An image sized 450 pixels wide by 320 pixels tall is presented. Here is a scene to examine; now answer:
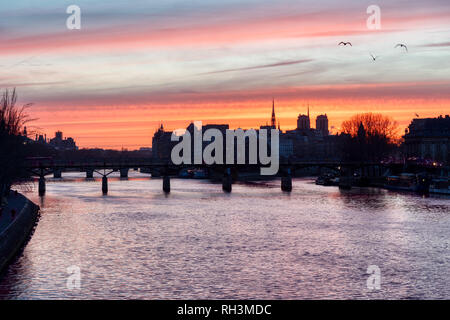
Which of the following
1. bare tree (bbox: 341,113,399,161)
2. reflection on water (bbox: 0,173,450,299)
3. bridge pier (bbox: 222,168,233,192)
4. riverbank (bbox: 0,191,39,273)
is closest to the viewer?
reflection on water (bbox: 0,173,450,299)

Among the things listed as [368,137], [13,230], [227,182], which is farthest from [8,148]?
[368,137]

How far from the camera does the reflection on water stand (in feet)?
108

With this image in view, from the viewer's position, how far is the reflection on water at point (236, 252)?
108ft

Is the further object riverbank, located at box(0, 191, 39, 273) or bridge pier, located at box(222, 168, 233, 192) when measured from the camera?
bridge pier, located at box(222, 168, 233, 192)

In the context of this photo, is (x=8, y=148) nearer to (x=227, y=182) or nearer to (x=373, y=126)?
(x=227, y=182)

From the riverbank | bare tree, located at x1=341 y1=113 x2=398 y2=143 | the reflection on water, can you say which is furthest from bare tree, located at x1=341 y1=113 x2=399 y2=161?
the riverbank

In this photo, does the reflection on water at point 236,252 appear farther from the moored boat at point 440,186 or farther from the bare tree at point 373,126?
the bare tree at point 373,126

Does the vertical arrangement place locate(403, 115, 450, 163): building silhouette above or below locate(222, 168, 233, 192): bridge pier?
above

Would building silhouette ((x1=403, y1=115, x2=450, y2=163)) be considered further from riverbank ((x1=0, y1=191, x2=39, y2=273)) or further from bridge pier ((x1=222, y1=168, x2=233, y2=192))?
riverbank ((x1=0, y1=191, x2=39, y2=273))

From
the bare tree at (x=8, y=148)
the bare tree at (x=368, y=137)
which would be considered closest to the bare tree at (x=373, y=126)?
the bare tree at (x=368, y=137)
